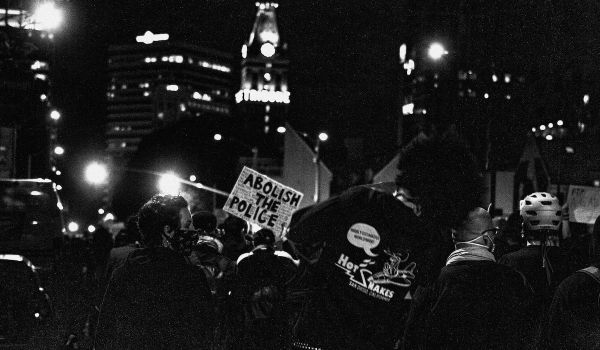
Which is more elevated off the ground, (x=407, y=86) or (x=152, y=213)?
(x=407, y=86)

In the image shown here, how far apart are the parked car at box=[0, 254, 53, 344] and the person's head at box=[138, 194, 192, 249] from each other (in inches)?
132

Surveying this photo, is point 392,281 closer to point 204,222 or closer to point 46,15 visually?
point 204,222

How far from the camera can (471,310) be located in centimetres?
418

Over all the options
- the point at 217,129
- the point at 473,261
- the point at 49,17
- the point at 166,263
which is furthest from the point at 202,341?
the point at 217,129

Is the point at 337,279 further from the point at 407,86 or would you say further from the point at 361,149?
the point at 407,86

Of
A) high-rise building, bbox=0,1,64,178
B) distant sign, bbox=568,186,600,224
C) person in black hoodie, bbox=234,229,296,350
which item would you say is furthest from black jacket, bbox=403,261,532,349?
high-rise building, bbox=0,1,64,178

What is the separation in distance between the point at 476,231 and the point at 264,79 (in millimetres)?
140777

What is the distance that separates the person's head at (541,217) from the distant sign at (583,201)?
840cm

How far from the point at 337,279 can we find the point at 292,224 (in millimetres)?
407

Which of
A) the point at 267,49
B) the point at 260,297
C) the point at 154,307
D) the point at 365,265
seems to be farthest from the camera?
the point at 267,49

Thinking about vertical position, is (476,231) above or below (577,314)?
above

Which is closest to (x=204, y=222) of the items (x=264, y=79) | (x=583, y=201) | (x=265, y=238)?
(x=265, y=238)

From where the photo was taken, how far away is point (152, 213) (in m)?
5.20

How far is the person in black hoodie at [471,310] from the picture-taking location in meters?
4.18
